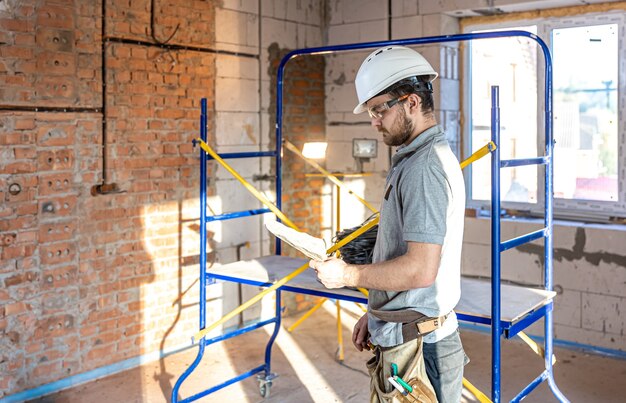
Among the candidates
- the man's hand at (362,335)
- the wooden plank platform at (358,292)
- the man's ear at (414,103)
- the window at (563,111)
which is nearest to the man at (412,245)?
the man's ear at (414,103)

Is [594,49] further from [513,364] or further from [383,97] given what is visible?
[383,97]

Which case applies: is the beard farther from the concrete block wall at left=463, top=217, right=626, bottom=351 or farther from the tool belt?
the concrete block wall at left=463, top=217, right=626, bottom=351

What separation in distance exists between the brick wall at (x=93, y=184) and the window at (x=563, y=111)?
2.00 meters

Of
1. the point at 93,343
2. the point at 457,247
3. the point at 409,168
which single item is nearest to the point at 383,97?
the point at 409,168

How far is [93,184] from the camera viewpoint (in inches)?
151

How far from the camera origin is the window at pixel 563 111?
4.34m

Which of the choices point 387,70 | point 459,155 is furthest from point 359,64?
point 387,70

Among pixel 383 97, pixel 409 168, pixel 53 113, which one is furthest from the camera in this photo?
pixel 53 113

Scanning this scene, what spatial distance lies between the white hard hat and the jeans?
2.41 ft

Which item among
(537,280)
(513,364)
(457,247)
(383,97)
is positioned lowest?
(513,364)

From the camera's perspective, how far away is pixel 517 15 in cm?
471

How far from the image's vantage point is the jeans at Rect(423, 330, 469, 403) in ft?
6.39

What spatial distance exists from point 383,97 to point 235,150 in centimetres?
288

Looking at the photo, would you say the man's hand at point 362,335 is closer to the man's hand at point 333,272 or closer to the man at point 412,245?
the man at point 412,245
